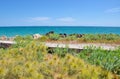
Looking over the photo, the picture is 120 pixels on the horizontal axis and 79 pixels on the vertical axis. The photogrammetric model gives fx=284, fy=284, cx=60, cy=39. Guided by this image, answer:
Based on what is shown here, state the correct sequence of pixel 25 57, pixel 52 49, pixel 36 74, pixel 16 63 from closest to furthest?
pixel 36 74 < pixel 16 63 < pixel 25 57 < pixel 52 49

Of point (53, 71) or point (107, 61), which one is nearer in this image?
point (53, 71)

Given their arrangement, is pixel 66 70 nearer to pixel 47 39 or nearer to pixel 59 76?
pixel 59 76

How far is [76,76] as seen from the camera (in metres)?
4.79

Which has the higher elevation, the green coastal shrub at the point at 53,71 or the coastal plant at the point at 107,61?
the green coastal shrub at the point at 53,71

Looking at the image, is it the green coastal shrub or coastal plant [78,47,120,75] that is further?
coastal plant [78,47,120,75]

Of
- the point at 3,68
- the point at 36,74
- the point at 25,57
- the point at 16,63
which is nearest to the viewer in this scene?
the point at 36,74

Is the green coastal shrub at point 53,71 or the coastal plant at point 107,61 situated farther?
the coastal plant at point 107,61

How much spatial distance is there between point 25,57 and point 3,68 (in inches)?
55.8

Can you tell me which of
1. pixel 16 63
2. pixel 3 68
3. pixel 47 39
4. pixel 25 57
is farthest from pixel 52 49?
pixel 47 39

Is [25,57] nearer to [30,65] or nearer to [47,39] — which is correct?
[30,65]

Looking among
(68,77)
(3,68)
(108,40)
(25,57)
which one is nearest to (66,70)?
(68,77)

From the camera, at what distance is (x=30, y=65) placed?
5.03 metres

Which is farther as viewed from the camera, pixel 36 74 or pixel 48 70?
pixel 48 70

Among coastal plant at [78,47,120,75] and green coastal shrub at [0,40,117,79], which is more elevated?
green coastal shrub at [0,40,117,79]
